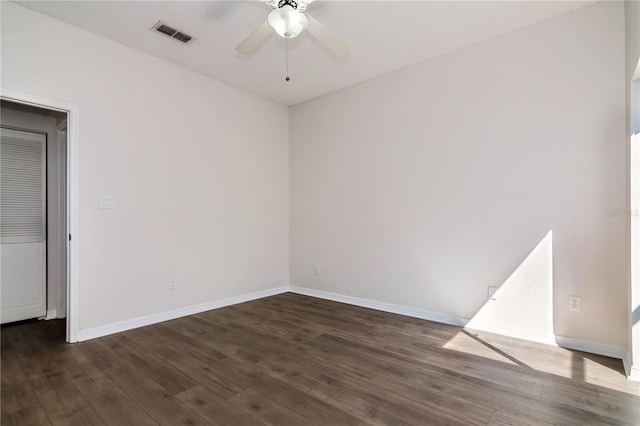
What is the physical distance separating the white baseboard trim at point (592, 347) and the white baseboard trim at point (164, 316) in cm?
342

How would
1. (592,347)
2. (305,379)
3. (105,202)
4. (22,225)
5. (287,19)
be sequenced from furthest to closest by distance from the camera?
1. (22,225)
2. (105,202)
3. (592,347)
4. (305,379)
5. (287,19)

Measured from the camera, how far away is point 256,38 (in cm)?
230

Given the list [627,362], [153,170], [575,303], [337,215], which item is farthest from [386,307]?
[153,170]

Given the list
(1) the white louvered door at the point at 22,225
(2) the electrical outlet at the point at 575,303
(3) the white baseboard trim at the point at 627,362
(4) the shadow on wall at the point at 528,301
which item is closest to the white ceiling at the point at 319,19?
(1) the white louvered door at the point at 22,225

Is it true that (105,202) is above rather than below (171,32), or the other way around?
below

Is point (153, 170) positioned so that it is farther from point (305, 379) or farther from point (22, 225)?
point (305, 379)

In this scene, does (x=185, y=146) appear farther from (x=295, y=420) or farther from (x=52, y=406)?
(x=295, y=420)

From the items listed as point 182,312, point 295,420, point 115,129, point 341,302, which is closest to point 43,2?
point 115,129

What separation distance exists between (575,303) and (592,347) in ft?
1.17

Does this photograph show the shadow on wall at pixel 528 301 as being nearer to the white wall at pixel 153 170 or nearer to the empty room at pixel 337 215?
the empty room at pixel 337 215

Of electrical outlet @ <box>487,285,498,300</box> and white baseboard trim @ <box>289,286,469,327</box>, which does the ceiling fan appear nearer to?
electrical outlet @ <box>487,285,498,300</box>

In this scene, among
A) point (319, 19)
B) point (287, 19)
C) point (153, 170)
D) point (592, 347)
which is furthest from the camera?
point (153, 170)

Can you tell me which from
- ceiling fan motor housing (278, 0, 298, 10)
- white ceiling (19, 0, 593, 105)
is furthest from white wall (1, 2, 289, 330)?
ceiling fan motor housing (278, 0, 298, 10)

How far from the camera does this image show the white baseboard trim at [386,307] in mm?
3369
